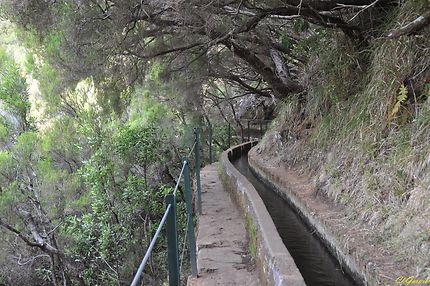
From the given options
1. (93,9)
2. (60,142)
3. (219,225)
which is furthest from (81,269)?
(93,9)

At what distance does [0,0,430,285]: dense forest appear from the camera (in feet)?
15.7

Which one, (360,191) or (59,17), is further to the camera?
(59,17)

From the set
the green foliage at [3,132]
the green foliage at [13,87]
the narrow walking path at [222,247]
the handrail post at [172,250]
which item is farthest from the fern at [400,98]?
the green foliage at [3,132]

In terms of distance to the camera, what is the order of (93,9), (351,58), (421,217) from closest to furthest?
(421,217) < (93,9) < (351,58)

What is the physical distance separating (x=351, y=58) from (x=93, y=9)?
425cm

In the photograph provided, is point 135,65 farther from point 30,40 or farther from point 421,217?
point 421,217

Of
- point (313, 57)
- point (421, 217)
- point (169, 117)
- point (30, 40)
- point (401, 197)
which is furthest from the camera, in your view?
point (169, 117)

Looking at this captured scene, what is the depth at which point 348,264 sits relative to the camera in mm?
4266

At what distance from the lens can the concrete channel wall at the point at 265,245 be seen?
3.38 metres

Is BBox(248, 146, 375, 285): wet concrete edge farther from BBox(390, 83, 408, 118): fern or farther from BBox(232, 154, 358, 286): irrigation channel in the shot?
BBox(390, 83, 408, 118): fern

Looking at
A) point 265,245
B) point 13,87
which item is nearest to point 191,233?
point 265,245

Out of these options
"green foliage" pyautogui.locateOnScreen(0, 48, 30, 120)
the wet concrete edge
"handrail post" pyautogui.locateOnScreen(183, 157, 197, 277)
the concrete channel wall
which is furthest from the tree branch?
"green foliage" pyautogui.locateOnScreen(0, 48, 30, 120)

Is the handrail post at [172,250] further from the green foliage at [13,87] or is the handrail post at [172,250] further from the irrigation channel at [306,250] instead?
the green foliage at [13,87]

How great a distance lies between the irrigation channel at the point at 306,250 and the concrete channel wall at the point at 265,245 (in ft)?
1.83
